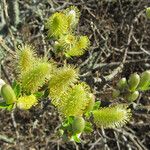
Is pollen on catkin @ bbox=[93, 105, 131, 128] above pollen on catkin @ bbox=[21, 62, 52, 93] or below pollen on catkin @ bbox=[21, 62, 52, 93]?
below

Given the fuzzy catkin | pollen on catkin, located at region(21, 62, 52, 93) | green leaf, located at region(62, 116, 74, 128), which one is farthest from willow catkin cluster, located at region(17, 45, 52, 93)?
the fuzzy catkin

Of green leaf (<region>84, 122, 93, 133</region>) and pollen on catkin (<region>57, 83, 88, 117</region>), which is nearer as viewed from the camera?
pollen on catkin (<region>57, 83, 88, 117</region>)

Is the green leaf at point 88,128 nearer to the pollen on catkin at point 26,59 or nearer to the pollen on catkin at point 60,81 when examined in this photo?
the pollen on catkin at point 60,81

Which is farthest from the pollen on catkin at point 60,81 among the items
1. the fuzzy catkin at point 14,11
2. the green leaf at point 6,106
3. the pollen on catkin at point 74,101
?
the fuzzy catkin at point 14,11

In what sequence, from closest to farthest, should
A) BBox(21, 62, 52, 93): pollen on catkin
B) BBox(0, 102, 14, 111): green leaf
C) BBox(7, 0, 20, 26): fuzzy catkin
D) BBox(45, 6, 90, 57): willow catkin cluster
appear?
BBox(21, 62, 52, 93): pollen on catkin, BBox(0, 102, 14, 111): green leaf, BBox(45, 6, 90, 57): willow catkin cluster, BBox(7, 0, 20, 26): fuzzy catkin

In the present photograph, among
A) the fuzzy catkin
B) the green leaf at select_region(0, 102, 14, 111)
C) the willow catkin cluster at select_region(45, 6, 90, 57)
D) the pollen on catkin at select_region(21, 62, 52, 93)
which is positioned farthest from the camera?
the fuzzy catkin

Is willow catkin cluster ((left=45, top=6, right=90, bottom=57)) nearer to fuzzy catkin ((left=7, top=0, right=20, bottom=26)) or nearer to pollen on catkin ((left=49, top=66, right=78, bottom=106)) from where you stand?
pollen on catkin ((left=49, top=66, right=78, bottom=106))
